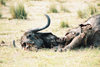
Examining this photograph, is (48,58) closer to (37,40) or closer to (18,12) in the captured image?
(37,40)

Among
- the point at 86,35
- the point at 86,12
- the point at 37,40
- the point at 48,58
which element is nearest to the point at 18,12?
the point at 86,12

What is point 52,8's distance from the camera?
16875 mm

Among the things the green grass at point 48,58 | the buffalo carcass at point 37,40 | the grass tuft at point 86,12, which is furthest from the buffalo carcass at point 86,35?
the grass tuft at point 86,12

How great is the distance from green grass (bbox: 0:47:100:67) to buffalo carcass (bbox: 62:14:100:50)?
0.24 metres

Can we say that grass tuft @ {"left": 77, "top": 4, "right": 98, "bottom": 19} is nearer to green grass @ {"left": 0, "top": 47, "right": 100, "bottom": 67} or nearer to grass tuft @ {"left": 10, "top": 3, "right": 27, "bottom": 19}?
grass tuft @ {"left": 10, "top": 3, "right": 27, "bottom": 19}

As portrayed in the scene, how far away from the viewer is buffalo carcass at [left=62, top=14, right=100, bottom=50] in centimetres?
812

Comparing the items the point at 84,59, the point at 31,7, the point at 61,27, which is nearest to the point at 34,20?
the point at 61,27

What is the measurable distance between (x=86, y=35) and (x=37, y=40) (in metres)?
1.35

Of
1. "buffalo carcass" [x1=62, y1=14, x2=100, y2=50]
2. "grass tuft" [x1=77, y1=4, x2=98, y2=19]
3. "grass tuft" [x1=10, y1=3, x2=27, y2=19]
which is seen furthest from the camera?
"grass tuft" [x1=10, y1=3, x2=27, y2=19]

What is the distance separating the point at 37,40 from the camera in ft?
27.0

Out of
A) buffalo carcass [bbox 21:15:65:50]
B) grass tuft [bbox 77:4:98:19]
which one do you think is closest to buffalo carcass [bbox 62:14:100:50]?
buffalo carcass [bbox 21:15:65:50]

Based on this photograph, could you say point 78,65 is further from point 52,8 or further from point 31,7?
point 31,7

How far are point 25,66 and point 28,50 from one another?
4.67ft

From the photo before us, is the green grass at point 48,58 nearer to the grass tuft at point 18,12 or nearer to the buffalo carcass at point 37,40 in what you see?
the buffalo carcass at point 37,40
